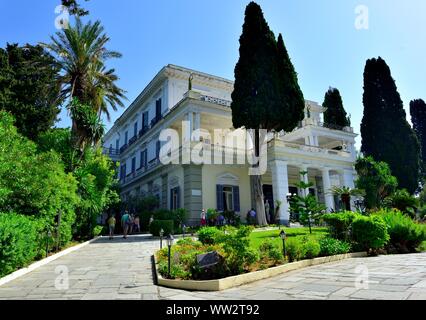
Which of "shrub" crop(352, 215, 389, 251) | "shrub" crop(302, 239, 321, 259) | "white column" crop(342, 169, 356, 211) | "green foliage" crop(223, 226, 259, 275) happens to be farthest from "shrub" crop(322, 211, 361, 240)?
"white column" crop(342, 169, 356, 211)

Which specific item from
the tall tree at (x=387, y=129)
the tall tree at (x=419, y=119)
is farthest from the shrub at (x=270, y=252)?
the tall tree at (x=419, y=119)

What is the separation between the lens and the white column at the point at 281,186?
21625 millimetres

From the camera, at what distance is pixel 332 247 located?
9.81 meters

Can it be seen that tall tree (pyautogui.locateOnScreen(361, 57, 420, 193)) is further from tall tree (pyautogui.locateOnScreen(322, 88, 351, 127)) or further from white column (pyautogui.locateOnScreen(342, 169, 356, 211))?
white column (pyautogui.locateOnScreen(342, 169, 356, 211))

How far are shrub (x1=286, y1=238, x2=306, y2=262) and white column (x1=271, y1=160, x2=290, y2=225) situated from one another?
506 inches

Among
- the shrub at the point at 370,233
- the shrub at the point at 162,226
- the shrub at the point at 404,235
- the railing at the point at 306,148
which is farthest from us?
the railing at the point at 306,148

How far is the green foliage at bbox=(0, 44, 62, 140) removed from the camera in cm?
1584

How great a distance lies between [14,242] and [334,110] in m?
34.0

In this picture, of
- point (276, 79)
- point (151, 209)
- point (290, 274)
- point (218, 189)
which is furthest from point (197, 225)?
point (290, 274)

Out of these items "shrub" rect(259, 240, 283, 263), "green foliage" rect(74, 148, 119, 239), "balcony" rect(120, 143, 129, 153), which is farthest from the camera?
"balcony" rect(120, 143, 129, 153)

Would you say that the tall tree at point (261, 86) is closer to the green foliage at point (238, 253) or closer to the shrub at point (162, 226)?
the shrub at point (162, 226)

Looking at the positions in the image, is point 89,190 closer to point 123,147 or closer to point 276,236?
point 276,236

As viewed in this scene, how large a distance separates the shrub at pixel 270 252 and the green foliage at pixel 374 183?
16.3 m

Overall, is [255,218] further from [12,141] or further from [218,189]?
[12,141]
